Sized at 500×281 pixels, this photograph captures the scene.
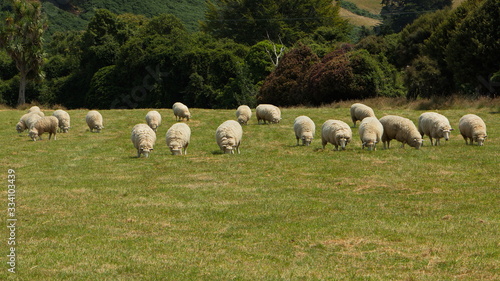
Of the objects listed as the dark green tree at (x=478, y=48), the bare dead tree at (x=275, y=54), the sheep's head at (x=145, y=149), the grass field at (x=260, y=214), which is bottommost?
the grass field at (x=260, y=214)

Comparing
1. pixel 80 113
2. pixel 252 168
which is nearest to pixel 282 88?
pixel 80 113

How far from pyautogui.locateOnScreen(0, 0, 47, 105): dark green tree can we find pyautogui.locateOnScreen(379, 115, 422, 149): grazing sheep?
47.6m

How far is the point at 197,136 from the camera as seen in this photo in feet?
105

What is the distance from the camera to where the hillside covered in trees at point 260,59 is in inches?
1961

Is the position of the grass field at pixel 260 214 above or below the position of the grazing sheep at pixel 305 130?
below

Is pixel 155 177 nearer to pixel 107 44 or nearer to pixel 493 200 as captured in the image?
pixel 493 200

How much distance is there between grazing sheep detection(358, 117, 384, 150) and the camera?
23.7 meters

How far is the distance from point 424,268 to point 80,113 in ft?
119

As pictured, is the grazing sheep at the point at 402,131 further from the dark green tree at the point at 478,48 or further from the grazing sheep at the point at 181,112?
the dark green tree at the point at 478,48

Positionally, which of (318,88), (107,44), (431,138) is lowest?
(431,138)

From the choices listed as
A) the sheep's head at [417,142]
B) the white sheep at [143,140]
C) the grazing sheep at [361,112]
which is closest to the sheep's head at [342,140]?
the sheep's head at [417,142]

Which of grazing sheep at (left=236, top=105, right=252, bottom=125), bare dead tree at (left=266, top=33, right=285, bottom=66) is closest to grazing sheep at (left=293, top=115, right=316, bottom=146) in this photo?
grazing sheep at (left=236, top=105, right=252, bottom=125)

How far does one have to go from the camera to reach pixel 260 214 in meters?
14.2

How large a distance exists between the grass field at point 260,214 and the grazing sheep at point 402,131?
63cm
